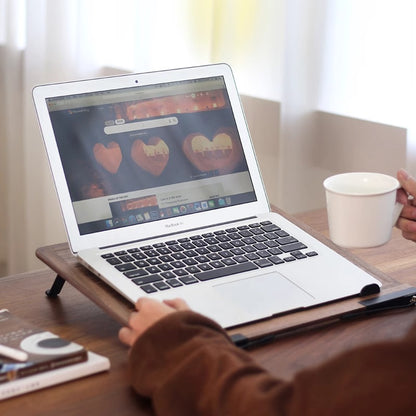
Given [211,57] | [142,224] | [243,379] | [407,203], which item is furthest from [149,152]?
[211,57]

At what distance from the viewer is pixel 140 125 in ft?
4.22

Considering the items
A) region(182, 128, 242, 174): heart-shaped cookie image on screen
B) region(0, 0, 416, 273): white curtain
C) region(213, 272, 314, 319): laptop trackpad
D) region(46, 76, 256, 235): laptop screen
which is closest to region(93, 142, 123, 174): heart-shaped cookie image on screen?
region(46, 76, 256, 235): laptop screen

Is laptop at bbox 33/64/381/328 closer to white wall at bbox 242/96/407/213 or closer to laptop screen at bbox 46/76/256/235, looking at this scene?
laptop screen at bbox 46/76/256/235

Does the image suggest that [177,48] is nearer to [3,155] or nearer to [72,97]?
[3,155]

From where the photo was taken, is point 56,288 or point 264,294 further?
point 56,288

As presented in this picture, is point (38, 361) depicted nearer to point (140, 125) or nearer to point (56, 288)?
point (56, 288)

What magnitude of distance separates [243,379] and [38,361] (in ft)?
0.83

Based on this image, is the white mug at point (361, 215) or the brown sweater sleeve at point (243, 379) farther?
the white mug at point (361, 215)

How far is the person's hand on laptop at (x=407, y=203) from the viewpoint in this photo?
126 centimetres

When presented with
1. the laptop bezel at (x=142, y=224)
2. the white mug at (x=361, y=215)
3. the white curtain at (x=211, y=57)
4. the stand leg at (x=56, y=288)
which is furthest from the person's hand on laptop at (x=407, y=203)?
the white curtain at (x=211, y=57)

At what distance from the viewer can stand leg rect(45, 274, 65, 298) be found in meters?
1.25

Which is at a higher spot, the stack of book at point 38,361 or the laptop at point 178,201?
the laptop at point 178,201

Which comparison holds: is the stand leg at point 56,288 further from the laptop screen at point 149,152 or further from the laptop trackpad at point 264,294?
the laptop trackpad at point 264,294

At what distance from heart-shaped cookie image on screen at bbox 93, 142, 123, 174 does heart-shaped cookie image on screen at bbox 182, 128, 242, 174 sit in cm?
11
